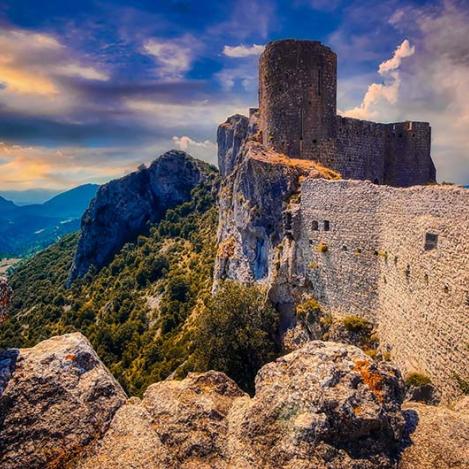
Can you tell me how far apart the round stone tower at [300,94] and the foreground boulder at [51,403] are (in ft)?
74.6

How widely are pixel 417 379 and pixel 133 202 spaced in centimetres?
11145

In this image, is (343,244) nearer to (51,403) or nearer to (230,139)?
(51,403)

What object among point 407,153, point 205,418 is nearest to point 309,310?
point 205,418

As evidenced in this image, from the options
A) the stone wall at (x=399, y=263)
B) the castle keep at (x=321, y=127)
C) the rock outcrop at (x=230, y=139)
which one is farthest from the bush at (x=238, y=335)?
the rock outcrop at (x=230, y=139)

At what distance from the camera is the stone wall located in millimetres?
11992

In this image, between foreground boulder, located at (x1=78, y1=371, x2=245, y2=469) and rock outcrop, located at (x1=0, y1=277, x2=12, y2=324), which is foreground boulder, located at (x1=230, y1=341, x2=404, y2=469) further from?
rock outcrop, located at (x1=0, y1=277, x2=12, y2=324)

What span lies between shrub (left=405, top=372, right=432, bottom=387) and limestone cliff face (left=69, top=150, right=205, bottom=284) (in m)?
103

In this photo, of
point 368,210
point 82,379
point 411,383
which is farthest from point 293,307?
point 82,379

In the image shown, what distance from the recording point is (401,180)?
31.2 m

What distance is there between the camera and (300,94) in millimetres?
28297

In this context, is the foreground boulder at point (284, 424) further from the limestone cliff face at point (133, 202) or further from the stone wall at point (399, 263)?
the limestone cliff face at point (133, 202)

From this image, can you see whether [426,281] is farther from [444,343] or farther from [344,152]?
[344,152]

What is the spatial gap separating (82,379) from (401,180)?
93.2 ft

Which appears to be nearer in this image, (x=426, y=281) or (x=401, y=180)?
(x=426, y=281)
